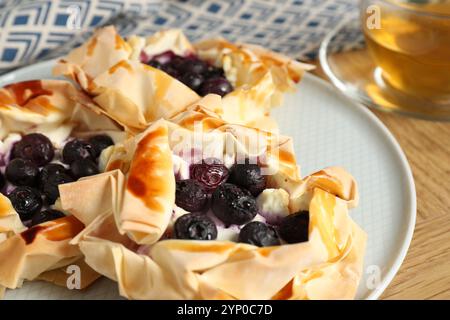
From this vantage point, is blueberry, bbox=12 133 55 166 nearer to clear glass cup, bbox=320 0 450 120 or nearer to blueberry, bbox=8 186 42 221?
blueberry, bbox=8 186 42 221

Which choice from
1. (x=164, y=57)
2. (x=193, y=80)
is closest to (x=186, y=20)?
(x=164, y=57)

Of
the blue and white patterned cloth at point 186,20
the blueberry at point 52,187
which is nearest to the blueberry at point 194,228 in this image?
the blueberry at point 52,187

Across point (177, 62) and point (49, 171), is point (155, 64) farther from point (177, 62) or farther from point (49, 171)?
point (49, 171)

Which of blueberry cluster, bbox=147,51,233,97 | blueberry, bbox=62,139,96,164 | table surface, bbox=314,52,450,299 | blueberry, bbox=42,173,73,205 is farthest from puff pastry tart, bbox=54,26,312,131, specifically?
table surface, bbox=314,52,450,299

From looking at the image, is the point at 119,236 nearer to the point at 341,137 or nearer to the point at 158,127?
the point at 158,127

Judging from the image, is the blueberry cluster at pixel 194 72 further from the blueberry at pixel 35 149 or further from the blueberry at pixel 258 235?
the blueberry at pixel 258 235

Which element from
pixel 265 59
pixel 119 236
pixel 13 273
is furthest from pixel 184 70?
pixel 13 273
